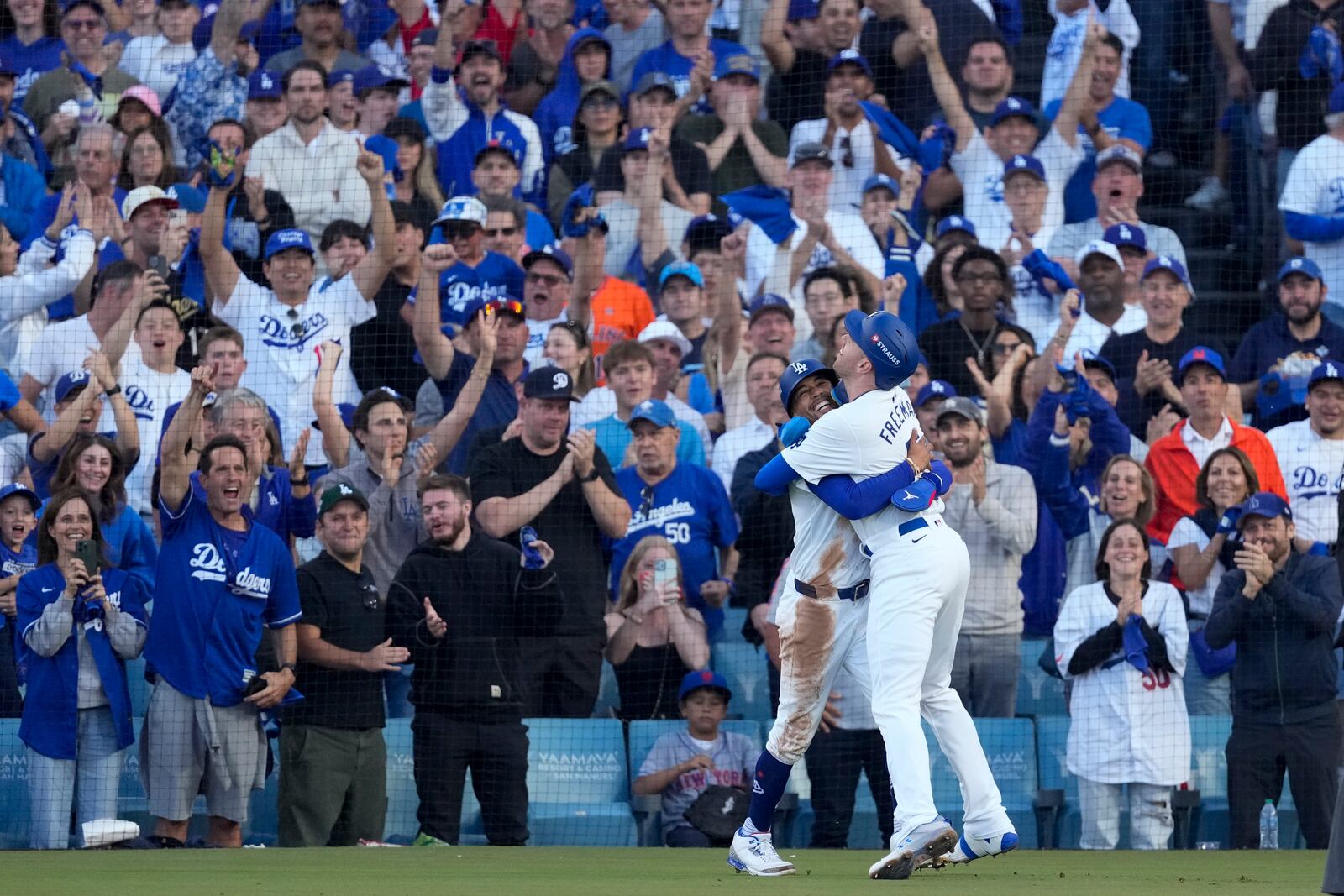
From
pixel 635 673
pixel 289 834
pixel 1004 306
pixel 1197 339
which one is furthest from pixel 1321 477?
pixel 289 834

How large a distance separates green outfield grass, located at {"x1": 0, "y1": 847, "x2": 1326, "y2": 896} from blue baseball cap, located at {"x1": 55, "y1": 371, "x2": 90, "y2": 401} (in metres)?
2.86

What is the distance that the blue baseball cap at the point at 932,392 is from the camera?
10.4 metres

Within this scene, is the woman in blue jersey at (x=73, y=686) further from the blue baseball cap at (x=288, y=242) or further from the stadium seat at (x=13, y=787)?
the blue baseball cap at (x=288, y=242)

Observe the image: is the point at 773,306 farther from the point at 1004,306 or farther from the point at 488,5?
the point at 488,5

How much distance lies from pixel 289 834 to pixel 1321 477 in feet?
19.1

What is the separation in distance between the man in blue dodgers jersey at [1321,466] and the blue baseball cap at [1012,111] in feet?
9.61

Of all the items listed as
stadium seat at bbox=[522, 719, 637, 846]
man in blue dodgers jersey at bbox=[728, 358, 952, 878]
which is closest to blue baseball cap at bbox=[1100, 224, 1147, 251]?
stadium seat at bbox=[522, 719, 637, 846]

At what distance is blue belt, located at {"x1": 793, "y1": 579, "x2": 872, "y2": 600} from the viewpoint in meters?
6.96

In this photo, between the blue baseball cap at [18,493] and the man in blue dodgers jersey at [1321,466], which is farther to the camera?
the man in blue dodgers jersey at [1321,466]

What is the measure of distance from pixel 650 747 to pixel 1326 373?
423 centimetres

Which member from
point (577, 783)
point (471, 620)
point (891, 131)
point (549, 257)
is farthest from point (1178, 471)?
point (471, 620)

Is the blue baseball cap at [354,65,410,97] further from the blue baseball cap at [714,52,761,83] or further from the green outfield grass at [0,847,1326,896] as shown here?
the green outfield grass at [0,847,1326,896]

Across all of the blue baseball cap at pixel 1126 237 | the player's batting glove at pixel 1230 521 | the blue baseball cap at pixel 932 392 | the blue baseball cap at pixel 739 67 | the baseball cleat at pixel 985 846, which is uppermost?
the blue baseball cap at pixel 739 67

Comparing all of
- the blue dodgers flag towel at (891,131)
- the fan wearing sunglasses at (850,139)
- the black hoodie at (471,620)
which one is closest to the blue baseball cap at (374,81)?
the fan wearing sunglasses at (850,139)
